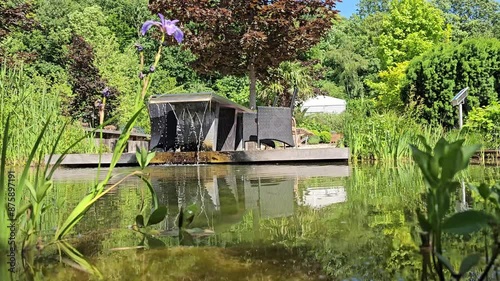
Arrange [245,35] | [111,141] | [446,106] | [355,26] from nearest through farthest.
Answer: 1. [245,35]
2. [111,141]
3. [446,106]
4. [355,26]

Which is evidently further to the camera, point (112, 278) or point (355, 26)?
point (355, 26)

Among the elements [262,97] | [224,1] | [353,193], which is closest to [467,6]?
[262,97]

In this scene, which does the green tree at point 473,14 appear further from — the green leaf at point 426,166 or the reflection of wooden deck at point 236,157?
the green leaf at point 426,166

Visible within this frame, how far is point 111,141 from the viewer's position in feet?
29.4

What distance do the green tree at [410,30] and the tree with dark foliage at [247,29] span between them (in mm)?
12826

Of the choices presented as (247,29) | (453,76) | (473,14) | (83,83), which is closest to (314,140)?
(453,76)

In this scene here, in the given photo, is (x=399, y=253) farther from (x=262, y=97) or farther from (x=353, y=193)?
(x=262, y=97)

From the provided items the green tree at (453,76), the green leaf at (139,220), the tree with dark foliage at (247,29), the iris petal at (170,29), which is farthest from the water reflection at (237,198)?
the green tree at (453,76)

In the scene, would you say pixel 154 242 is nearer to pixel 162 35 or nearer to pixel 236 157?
pixel 162 35

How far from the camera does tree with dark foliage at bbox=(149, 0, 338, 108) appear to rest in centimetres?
829

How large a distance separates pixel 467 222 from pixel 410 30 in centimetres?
2202

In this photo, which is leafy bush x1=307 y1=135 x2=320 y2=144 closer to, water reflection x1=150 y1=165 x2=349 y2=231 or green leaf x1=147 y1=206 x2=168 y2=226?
water reflection x1=150 y1=165 x2=349 y2=231

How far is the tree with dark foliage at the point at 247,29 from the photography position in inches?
326

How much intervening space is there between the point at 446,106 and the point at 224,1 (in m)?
7.75
